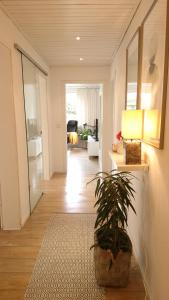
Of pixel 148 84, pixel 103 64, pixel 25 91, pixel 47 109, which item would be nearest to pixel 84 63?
pixel 103 64

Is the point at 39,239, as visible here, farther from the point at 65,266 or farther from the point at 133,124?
the point at 133,124

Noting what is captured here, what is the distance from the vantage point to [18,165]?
8.12 feet

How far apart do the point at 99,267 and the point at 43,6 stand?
7.93ft

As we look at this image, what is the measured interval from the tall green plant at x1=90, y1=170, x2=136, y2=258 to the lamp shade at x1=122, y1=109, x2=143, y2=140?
0.35 metres

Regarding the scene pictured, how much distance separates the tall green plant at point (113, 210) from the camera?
1.55m

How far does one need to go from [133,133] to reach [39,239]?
166cm

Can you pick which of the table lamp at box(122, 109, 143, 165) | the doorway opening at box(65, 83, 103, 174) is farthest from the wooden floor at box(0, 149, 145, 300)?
the doorway opening at box(65, 83, 103, 174)

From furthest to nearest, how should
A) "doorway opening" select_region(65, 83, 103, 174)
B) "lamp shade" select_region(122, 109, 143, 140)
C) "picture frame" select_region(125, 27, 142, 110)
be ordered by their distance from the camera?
"doorway opening" select_region(65, 83, 103, 174) < "picture frame" select_region(125, 27, 142, 110) < "lamp shade" select_region(122, 109, 143, 140)

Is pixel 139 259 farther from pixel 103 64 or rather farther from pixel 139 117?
pixel 103 64

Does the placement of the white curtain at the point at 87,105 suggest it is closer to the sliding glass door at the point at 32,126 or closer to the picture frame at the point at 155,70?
the sliding glass door at the point at 32,126

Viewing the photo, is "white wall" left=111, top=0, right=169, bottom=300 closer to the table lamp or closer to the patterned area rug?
the table lamp

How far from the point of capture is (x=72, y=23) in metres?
2.40

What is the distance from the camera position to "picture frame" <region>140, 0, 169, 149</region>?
1.20 m

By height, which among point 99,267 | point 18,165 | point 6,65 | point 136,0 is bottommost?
point 99,267
